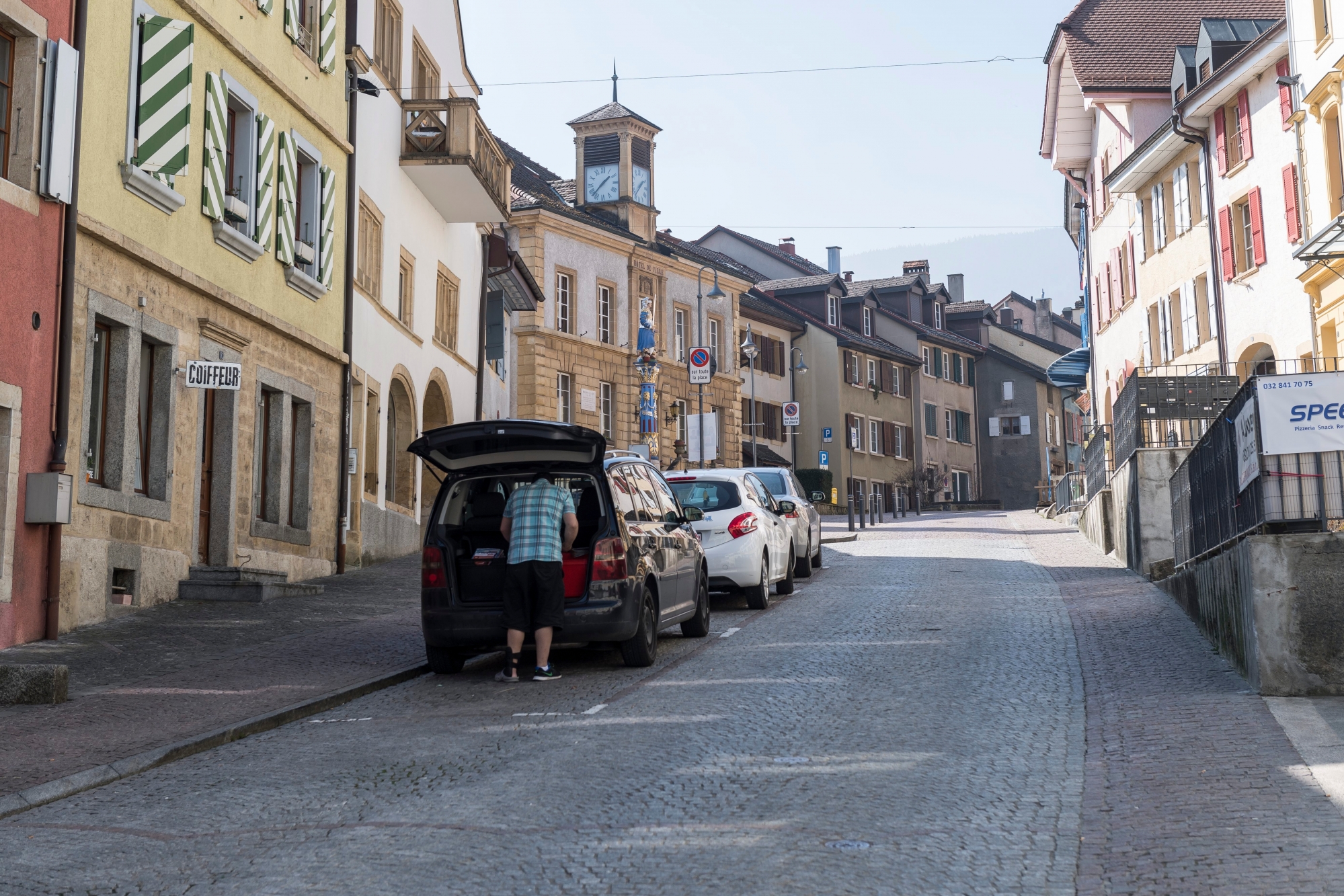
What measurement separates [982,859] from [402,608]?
11906 millimetres

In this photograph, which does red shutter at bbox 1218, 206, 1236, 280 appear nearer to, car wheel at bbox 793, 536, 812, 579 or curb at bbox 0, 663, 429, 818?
car wheel at bbox 793, 536, 812, 579

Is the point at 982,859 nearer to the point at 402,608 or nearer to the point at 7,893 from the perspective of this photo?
the point at 7,893

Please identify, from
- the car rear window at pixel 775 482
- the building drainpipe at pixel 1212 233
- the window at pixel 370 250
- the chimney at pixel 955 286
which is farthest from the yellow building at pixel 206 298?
the chimney at pixel 955 286

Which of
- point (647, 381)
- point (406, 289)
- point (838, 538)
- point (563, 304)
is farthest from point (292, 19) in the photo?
point (563, 304)

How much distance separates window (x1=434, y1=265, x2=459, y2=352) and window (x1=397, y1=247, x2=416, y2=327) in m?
1.94

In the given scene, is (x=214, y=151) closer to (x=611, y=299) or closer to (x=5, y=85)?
(x=5, y=85)

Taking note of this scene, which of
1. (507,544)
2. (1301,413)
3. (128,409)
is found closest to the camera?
(1301,413)

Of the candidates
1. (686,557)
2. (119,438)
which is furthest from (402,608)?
(686,557)

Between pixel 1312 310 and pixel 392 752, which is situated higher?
pixel 1312 310

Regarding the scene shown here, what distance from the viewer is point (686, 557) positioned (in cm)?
1325

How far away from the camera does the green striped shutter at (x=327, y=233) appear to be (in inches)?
822

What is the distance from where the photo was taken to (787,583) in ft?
60.7

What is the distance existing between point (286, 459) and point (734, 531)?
6908mm

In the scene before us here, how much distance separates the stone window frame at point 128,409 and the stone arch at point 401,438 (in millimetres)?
10293
